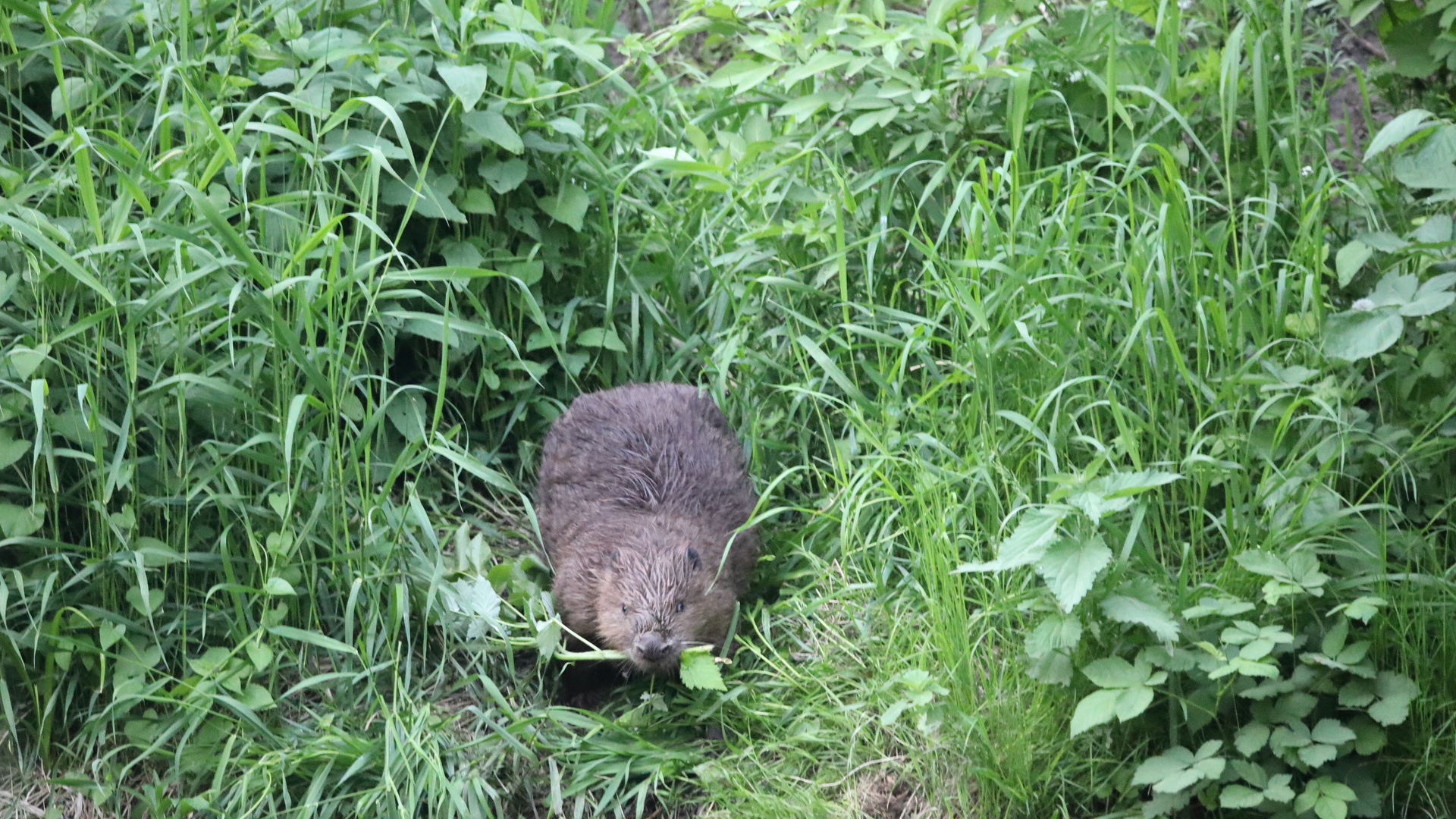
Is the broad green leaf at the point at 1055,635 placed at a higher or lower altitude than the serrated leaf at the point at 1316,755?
higher

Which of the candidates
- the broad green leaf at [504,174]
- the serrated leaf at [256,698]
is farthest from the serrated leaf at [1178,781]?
the broad green leaf at [504,174]

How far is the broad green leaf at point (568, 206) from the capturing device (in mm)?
4414

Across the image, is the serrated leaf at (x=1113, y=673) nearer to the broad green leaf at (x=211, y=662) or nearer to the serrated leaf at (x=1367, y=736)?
the serrated leaf at (x=1367, y=736)

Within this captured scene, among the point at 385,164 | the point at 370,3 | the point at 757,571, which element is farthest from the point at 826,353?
the point at 370,3

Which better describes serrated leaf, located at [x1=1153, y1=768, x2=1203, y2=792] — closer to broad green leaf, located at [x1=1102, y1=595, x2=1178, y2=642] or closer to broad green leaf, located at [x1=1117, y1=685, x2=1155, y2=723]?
broad green leaf, located at [x1=1117, y1=685, x2=1155, y2=723]

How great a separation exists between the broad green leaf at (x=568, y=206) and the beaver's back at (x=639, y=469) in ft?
2.09

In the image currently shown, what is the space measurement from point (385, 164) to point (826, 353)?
1.58 m

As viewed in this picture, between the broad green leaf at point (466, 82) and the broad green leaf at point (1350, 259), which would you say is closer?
the broad green leaf at point (1350, 259)

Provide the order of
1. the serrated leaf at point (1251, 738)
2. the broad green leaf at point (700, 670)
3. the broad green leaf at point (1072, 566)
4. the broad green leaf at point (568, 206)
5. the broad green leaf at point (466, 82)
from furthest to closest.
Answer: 1. the broad green leaf at point (568, 206)
2. the broad green leaf at point (466, 82)
3. the broad green leaf at point (700, 670)
4. the serrated leaf at point (1251, 738)
5. the broad green leaf at point (1072, 566)

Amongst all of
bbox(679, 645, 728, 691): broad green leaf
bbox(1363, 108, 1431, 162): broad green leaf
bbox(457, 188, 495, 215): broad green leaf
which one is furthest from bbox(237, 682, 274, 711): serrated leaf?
bbox(1363, 108, 1431, 162): broad green leaf

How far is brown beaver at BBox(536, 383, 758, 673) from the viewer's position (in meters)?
3.78

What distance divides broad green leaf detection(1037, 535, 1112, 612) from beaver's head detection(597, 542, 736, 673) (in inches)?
46.9

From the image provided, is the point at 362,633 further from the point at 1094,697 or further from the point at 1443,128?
the point at 1443,128

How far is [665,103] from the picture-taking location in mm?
5395
